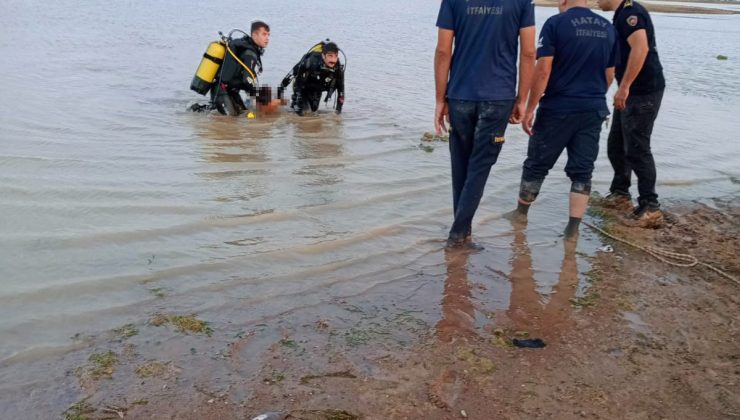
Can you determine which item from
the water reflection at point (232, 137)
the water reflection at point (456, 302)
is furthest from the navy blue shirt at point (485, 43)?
the water reflection at point (232, 137)

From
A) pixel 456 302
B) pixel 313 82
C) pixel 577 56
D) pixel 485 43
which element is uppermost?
pixel 485 43

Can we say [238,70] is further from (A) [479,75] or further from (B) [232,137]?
(A) [479,75]

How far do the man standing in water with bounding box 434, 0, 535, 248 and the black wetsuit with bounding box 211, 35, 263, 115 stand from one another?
4.93 m

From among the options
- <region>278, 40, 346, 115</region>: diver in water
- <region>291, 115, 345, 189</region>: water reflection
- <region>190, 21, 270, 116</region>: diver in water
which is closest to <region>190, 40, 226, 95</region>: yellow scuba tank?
<region>190, 21, 270, 116</region>: diver in water

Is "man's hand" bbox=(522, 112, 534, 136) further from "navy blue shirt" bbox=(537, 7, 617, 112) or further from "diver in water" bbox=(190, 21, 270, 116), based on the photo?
"diver in water" bbox=(190, 21, 270, 116)

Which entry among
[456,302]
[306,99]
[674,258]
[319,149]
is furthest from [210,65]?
[674,258]

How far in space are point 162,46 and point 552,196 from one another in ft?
40.1

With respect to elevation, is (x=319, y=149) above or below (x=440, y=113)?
below

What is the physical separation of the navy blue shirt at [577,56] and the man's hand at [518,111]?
434 millimetres

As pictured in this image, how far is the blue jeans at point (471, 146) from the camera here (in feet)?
13.8

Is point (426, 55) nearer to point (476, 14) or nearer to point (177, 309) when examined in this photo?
point (476, 14)

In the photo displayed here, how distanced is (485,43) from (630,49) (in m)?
1.64

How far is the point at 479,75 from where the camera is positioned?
412 centimetres

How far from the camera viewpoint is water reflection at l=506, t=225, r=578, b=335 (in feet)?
11.4
